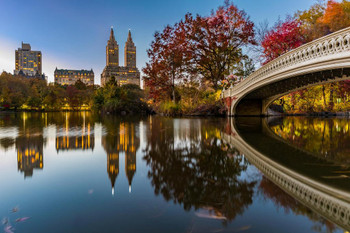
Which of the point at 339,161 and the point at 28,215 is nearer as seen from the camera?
the point at 28,215

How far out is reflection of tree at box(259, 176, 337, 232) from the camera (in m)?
1.44

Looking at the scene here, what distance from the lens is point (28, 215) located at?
1.54m

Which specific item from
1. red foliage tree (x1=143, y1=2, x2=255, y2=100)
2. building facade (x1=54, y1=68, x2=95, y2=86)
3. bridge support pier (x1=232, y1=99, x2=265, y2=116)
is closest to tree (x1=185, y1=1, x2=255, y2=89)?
red foliage tree (x1=143, y1=2, x2=255, y2=100)

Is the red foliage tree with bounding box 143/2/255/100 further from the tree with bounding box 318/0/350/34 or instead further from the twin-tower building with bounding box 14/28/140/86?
the twin-tower building with bounding box 14/28/140/86

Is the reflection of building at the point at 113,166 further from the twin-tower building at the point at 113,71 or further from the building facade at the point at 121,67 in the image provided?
the twin-tower building at the point at 113,71

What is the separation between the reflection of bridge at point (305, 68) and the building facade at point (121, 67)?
140 m

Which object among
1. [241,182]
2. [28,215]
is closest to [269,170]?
[241,182]

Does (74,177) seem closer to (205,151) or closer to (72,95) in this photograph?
(205,151)

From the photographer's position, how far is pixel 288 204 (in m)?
1.76

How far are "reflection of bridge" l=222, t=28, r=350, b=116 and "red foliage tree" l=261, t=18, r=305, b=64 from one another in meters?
4.60

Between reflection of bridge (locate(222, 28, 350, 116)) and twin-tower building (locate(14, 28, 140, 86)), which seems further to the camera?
twin-tower building (locate(14, 28, 140, 86))

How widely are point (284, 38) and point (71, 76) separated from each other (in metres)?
173

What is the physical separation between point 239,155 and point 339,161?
138 cm

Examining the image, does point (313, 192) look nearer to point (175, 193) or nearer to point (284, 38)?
point (175, 193)
